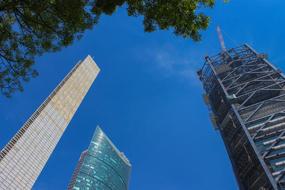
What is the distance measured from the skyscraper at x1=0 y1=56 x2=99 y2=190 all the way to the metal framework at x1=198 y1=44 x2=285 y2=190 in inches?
2211

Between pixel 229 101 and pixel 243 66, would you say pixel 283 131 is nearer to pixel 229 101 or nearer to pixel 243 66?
pixel 229 101

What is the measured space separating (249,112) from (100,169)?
92845mm

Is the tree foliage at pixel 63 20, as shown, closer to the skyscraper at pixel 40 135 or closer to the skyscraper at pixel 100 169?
the skyscraper at pixel 40 135

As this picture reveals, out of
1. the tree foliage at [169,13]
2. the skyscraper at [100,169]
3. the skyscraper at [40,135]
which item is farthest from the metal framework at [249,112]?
the skyscraper at [100,169]

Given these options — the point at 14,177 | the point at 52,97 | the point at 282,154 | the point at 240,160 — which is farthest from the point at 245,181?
the point at 52,97

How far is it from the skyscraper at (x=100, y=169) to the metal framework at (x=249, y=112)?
74.5 meters

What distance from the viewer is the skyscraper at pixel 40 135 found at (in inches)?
3167

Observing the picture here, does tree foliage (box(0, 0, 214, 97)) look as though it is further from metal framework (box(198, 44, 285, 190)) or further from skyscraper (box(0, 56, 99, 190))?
skyscraper (box(0, 56, 99, 190))

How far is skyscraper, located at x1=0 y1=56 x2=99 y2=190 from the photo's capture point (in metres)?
80.4

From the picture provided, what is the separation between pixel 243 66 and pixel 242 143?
35.4 m

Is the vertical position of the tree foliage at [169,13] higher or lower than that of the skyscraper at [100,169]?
lower

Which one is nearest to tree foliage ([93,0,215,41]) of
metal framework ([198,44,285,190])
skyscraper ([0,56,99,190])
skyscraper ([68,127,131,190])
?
metal framework ([198,44,285,190])

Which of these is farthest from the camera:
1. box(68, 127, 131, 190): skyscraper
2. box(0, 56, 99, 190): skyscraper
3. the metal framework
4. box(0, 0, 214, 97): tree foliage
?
box(68, 127, 131, 190): skyscraper

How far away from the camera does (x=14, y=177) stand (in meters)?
79.6
